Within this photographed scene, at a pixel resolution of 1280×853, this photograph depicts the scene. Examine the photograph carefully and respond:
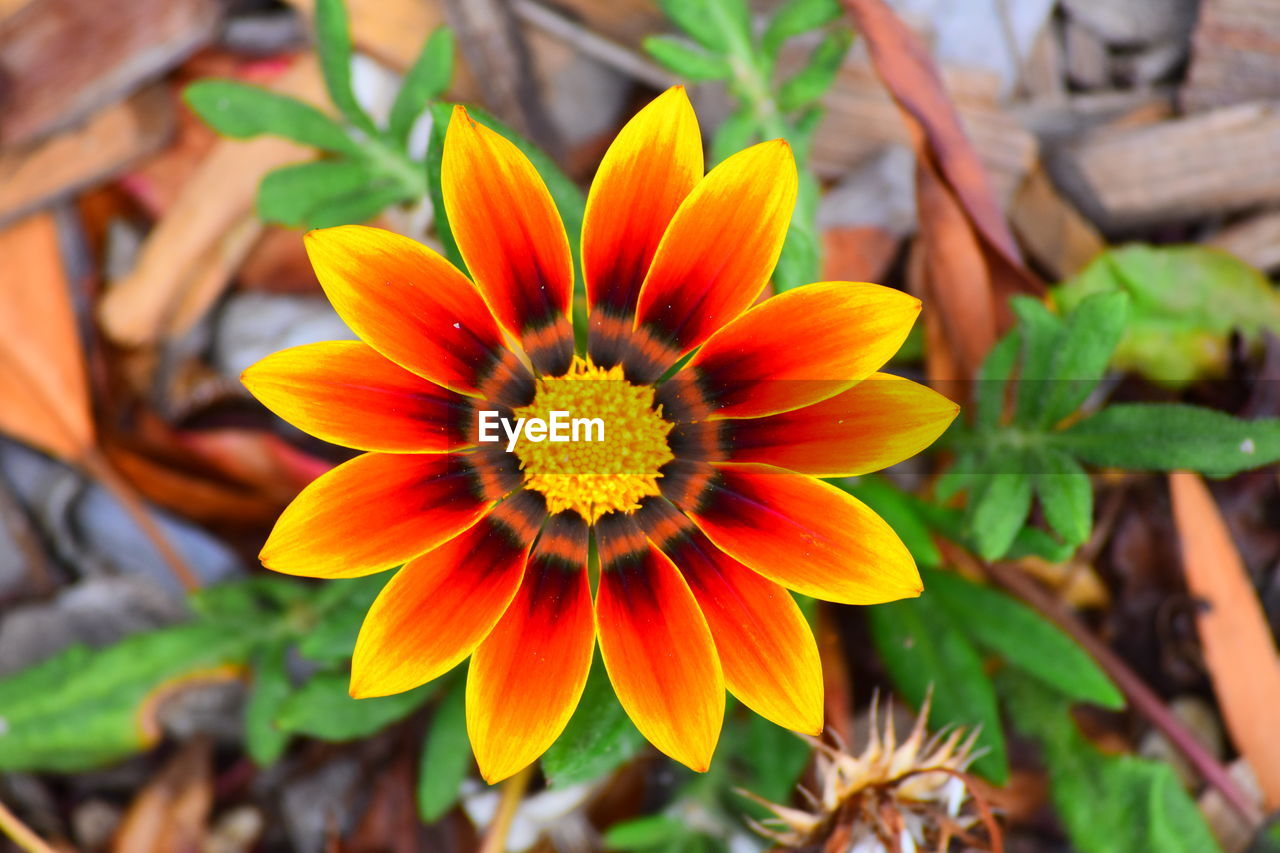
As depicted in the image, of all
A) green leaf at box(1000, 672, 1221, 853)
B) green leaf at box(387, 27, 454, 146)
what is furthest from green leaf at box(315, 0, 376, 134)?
green leaf at box(1000, 672, 1221, 853)

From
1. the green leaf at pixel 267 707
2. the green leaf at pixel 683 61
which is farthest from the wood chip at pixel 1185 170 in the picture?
the green leaf at pixel 267 707

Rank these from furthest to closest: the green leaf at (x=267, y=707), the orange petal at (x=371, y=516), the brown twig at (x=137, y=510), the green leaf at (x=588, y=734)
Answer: the brown twig at (x=137, y=510) → the green leaf at (x=267, y=707) → the green leaf at (x=588, y=734) → the orange petal at (x=371, y=516)

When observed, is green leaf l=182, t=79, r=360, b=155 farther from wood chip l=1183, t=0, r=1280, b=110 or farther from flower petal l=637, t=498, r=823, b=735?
wood chip l=1183, t=0, r=1280, b=110

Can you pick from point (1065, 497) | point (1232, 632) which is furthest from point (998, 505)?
point (1232, 632)

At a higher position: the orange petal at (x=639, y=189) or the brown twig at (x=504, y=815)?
the orange petal at (x=639, y=189)

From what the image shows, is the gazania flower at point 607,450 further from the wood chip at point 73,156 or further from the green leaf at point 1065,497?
the wood chip at point 73,156

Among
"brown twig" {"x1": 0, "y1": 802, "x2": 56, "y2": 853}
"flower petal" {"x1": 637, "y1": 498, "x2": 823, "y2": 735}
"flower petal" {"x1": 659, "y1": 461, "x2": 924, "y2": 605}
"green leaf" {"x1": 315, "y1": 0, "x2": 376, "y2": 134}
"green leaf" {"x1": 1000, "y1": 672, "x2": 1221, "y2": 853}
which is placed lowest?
"green leaf" {"x1": 1000, "y1": 672, "x2": 1221, "y2": 853}

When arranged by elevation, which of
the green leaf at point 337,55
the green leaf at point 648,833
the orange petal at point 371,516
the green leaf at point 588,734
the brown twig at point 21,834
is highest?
the green leaf at point 337,55
